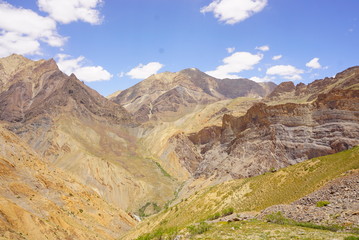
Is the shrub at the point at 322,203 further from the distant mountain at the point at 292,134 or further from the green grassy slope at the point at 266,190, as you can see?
the distant mountain at the point at 292,134

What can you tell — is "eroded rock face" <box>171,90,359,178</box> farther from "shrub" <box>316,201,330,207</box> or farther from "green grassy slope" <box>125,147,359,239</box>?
"shrub" <box>316,201,330,207</box>

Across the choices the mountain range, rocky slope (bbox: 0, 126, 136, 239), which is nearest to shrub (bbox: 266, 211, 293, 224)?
the mountain range

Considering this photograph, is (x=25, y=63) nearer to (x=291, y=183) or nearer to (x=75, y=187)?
(x=75, y=187)

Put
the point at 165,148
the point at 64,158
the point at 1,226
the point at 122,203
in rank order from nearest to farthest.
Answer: the point at 1,226 < the point at 122,203 < the point at 64,158 < the point at 165,148

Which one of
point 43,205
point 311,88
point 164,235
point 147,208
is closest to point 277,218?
point 164,235

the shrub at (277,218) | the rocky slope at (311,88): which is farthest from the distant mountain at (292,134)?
the shrub at (277,218)

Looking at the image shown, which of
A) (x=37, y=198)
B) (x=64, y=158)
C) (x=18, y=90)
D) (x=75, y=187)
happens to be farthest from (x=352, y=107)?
(x=18, y=90)

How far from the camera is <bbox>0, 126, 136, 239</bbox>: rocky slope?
3262cm

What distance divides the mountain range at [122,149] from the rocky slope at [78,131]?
461 millimetres

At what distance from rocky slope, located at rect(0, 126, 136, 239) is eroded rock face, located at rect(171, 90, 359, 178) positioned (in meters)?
30.5

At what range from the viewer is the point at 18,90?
6033 inches

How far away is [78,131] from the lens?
4675 inches

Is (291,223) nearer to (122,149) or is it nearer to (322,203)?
(322,203)

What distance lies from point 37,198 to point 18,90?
423 ft
